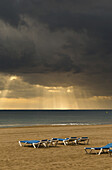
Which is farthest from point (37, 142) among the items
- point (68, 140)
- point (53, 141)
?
point (68, 140)

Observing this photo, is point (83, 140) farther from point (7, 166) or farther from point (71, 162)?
point (7, 166)

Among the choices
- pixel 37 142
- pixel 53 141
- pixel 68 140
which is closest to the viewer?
pixel 37 142

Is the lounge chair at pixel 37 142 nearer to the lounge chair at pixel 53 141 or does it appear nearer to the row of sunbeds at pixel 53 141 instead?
the row of sunbeds at pixel 53 141

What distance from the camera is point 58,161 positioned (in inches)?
495

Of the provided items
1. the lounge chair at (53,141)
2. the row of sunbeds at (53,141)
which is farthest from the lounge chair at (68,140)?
the lounge chair at (53,141)

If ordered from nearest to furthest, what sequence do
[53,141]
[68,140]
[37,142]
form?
[37,142]
[68,140]
[53,141]

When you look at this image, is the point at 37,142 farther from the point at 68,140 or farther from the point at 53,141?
the point at 68,140

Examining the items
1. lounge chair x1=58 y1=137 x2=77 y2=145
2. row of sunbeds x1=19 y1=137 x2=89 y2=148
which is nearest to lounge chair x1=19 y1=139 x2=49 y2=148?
row of sunbeds x1=19 y1=137 x2=89 y2=148

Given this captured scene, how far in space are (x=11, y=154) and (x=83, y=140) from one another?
6542 millimetres

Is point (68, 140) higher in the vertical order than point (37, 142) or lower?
higher

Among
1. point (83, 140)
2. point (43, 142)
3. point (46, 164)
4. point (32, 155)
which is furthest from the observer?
point (83, 140)

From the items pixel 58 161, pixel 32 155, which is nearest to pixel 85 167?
pixel 58 161

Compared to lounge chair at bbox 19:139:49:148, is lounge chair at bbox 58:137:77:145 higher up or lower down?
higher up

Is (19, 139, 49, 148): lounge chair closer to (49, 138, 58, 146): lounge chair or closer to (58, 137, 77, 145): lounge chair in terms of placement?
(49, 138, 58, 146): lounge chair
